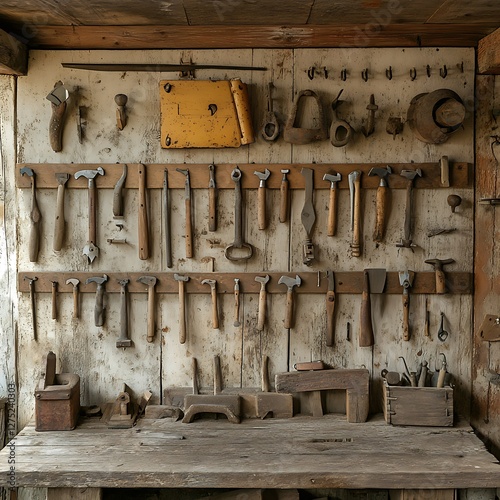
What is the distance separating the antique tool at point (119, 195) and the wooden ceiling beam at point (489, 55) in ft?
6.76

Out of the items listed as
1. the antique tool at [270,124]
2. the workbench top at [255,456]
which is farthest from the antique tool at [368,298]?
the antique tool at [270,124]

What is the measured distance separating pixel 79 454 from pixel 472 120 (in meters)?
2.75

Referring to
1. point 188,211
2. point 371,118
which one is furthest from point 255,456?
point 371,118

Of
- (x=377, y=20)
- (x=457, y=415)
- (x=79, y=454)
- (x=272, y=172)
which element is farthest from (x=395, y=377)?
(x=377, y=20)

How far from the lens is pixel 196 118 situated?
3.46m

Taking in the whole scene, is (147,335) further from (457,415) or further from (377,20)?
(377,20)

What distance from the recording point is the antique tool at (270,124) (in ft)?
11.3

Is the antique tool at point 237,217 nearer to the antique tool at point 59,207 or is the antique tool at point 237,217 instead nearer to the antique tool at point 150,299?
the antique tool at point 150,299

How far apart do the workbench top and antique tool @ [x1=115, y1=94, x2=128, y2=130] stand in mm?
1662

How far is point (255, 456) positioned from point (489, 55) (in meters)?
2.41

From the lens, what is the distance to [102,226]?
11.7 feet

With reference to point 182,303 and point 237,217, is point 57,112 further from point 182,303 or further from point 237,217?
point 182,303

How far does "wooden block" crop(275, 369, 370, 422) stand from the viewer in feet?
11.2

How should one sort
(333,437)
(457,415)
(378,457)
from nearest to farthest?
(378,457), (333,437), (457,415)
